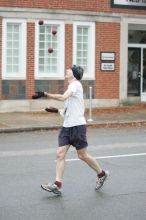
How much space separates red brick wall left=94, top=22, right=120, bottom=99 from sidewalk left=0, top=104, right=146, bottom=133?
2.96 ft

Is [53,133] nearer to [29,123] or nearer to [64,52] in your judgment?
[29,123]

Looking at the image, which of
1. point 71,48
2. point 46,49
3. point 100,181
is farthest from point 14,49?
point 100,181

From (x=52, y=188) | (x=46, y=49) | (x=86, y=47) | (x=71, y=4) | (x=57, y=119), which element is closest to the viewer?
(x=52, y=188)

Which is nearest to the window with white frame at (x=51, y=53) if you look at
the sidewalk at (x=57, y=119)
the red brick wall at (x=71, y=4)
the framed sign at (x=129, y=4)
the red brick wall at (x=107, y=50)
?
the red brick wall at (x=71, y=4)

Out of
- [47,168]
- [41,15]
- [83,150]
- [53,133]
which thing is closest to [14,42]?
[41,15]

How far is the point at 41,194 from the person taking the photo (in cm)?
838

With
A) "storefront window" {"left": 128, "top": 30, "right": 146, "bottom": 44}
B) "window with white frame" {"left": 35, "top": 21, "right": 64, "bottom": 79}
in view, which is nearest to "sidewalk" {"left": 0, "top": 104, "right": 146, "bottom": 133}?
"window with white frame" {"left": 35, "top": 21, "right": 64, "bottom": 79}

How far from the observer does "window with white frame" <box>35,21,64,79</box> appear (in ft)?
71.7

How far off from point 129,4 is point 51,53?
376 cm

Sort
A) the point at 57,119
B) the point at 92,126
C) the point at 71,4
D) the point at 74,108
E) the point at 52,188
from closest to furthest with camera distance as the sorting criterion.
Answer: the point at 52,188 → the point at 74,108 → the point at 92,126 → the point at 57,119 → the point at 71,4

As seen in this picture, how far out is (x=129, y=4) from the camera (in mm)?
23109

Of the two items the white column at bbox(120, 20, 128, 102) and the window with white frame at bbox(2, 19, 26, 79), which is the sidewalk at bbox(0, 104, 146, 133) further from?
the window with white frame at bbox(2, 19, 26, 79)

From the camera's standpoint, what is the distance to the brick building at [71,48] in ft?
69.6

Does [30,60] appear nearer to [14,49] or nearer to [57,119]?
[14,49]
